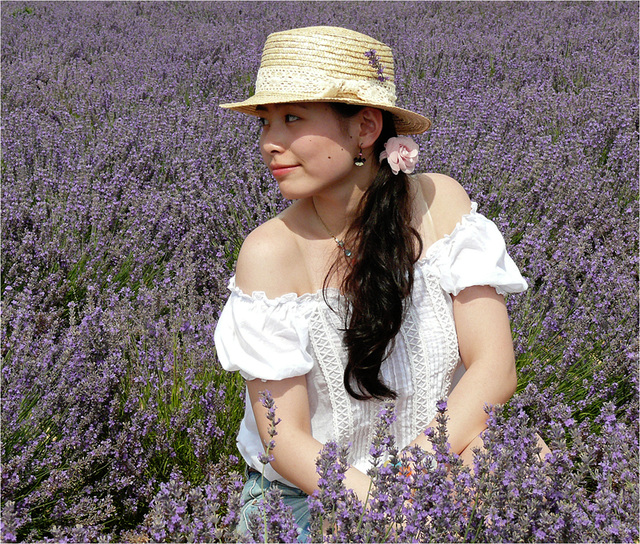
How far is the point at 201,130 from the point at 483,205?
1.64 metres

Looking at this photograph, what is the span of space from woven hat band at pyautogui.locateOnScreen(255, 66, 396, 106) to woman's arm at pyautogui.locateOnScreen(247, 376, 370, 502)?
64 cm

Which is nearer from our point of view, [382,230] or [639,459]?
[639,459]

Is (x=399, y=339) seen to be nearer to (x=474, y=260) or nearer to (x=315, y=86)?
(x=474, y=260)

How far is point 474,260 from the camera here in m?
1.72

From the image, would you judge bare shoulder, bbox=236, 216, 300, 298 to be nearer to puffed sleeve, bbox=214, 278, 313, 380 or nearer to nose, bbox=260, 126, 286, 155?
puffed sleeve, bbox=214, 278, 313, 380

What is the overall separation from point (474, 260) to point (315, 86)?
0.57 meters

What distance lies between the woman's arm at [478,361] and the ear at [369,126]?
43cm

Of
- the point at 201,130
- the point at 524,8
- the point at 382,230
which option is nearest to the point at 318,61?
the point at 382,230

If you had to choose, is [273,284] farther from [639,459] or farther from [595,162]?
[595,162]

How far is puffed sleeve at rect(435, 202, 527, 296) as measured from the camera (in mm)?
1695

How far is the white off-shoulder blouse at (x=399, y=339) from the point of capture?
5.29 ft

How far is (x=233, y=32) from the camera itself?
258 inches

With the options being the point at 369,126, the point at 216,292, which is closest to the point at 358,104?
the point at 369,126

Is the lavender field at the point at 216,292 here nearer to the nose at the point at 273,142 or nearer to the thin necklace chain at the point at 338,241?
the thin necklace chain at the point at 338,241
